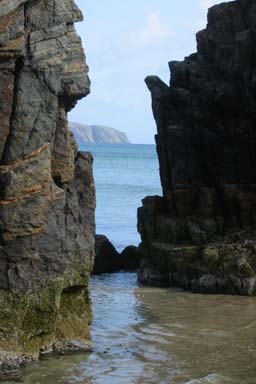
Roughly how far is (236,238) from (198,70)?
680 cm

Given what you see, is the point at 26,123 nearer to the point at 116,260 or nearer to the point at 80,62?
the point at 80,62

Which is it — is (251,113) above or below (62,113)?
above

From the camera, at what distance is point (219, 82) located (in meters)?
27.5

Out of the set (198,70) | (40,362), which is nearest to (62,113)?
(40,362)

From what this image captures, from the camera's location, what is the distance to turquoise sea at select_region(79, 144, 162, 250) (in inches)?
1727

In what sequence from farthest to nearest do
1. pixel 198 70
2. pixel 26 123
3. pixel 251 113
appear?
pixel 198 70, pixel 251 113, pixel 26 123

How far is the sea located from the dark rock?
760 mm

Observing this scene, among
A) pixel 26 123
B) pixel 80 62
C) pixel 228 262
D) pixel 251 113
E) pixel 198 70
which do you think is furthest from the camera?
pixel 198 70

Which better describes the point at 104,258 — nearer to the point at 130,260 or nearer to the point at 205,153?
the point at 130,260

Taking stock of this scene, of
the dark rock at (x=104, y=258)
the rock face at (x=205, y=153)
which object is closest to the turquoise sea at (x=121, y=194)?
the dark rock at (x=104, y=258)

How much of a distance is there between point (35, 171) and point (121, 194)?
60714mm

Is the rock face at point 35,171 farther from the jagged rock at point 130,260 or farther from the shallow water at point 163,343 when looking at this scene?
the jagged rock at point 130,260

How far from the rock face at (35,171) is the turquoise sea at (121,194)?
22487 mm

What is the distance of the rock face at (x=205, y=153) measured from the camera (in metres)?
25.8
